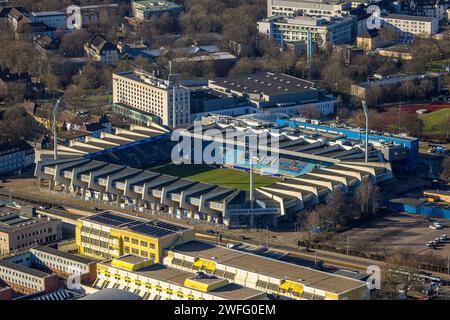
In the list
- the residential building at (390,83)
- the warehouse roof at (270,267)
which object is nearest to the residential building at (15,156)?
the warehouse roof at (270,267)

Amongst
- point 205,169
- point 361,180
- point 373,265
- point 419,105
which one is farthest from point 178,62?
point 373,265

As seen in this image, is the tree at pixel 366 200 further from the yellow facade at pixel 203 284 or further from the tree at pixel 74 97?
the tree at pixel 74 97

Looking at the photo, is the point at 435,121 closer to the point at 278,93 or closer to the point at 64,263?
the point at 278,93

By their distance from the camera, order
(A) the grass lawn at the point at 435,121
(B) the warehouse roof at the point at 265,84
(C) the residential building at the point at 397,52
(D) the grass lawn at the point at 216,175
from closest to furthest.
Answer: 1. (D) the grass lawn at the point at 216,175
2. (A) the grass lawn at the point at 435,121
3. (B) the warehouse roof at the point at 265,84
4. (C) the residential building at the point at 397,52

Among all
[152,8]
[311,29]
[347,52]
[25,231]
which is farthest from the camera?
[152,8]

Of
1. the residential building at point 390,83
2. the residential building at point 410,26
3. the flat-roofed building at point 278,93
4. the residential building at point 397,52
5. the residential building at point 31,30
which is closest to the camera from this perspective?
the flat-roofed building at point 278,93

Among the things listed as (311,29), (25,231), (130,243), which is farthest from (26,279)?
(311,29)

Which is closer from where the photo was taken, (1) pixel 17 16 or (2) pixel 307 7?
(1) pixel 17 16
